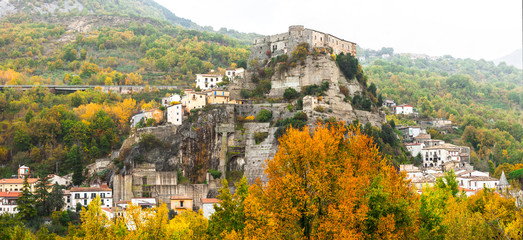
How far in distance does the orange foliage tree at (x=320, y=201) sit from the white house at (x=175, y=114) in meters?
48.0

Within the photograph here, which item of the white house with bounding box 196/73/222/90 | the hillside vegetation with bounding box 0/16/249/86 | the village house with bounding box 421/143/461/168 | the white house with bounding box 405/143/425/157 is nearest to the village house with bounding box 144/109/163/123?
the white house with bounding box 196/73/222/90

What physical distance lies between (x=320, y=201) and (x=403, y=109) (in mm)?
82255

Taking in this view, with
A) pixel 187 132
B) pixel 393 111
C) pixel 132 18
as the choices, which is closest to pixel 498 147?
pixel 393 111

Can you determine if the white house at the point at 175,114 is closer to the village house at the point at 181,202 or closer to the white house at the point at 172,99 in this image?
the white house at the point at 172,99

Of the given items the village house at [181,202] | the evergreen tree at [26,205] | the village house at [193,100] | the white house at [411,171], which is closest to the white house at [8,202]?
the evergreen tree at [26,205]

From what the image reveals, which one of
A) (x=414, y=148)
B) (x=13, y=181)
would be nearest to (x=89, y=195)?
(x=13, y=181)

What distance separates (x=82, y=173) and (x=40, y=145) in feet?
33.2

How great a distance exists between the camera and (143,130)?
73.2 meters

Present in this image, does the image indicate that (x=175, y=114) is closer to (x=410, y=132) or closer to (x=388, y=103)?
(x=410, y=132)

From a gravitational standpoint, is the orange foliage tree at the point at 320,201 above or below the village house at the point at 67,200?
above

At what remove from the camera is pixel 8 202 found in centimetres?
6319

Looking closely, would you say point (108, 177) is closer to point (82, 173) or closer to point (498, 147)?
point (82, 173)

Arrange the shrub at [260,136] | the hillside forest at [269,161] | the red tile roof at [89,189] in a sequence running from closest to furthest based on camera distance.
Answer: the hillside forest at [269,161]
the red tile roof at [89,189]
the shrub at [260,136]

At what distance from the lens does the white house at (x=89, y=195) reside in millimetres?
65100
